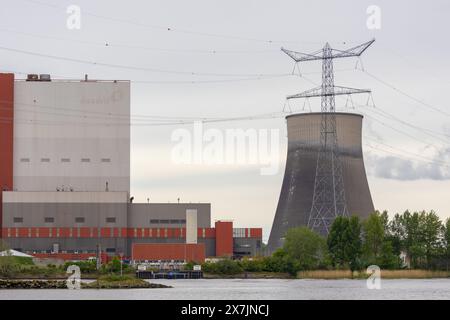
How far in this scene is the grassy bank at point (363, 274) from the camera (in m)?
70.1

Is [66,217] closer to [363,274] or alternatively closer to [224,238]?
[224,238]

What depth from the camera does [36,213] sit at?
84625 mm

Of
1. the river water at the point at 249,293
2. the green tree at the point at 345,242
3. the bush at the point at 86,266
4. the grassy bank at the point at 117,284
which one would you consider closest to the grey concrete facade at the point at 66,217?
the bush at the point at 86,266

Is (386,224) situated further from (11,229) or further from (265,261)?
(11,229)

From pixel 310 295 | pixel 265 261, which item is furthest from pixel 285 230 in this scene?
pixel 310 295

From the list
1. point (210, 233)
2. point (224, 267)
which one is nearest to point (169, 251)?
point (210, 233)

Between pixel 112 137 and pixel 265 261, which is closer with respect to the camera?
pixel 265 261

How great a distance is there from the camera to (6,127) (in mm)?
84125

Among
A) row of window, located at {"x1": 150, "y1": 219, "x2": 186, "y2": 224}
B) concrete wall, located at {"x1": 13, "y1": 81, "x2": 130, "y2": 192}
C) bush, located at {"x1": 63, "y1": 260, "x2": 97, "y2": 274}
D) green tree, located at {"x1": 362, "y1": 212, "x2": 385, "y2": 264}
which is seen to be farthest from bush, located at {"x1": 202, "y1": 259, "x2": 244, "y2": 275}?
concrete wall, located at {"x1": 13, "y1": 81, "x2": 130, "y2": 192}

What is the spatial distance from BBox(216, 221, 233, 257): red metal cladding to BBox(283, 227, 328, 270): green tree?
52.2ft

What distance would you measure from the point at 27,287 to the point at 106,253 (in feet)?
97.7

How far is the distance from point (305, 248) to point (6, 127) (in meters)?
25.7

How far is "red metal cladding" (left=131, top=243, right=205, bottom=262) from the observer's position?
8450 cm

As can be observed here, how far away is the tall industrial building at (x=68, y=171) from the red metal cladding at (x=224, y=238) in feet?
8.19
